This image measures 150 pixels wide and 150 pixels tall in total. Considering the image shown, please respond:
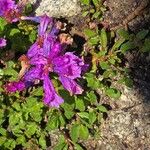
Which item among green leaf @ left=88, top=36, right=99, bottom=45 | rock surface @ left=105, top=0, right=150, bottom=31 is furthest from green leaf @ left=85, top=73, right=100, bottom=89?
rock surface @ left=105, top=0, right=150, bottom=31

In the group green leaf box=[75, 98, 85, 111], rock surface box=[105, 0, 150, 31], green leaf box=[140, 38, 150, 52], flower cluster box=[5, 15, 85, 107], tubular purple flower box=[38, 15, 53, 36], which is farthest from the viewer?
rock surface box=[105, 0, 150, 31]

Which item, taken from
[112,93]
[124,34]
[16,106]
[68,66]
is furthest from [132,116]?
[16,106]

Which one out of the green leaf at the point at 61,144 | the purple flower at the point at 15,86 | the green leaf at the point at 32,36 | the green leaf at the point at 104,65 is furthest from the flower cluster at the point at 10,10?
the green leaf at the point at 61,144

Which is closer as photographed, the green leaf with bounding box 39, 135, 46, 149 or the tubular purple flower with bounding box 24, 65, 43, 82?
the tubular purple flower with bounding box 24, 65, 43, 82

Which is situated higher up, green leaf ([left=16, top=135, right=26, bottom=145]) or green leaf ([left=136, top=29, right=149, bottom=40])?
green leaf ([left=136, top=29, right=149, bottom=40])

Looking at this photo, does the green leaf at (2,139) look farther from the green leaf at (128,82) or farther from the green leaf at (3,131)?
the green leaf at (128,82)

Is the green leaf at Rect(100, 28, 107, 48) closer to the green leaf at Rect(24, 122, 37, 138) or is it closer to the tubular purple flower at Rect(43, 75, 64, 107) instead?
the tubular purple flower at Rect(43, 75, 64, 107)
